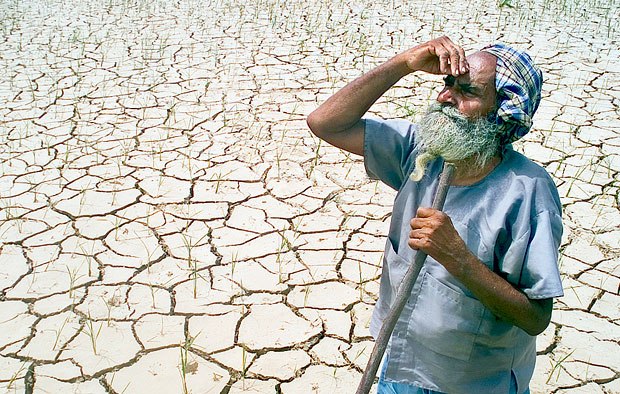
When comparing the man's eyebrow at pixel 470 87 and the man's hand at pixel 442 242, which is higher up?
the man's eyebrow at pixel 470 87

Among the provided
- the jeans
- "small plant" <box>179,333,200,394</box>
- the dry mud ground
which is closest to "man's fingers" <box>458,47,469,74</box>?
the jeans

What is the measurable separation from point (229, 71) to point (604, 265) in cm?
365

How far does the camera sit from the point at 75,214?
3645 mm

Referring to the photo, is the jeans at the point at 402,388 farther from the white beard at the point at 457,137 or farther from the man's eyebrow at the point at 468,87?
the man's eyebrow at the point at 468,87

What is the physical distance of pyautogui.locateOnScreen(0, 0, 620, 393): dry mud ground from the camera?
2.65m

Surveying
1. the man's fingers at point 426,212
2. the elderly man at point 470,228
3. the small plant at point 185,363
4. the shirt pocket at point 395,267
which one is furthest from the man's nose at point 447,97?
the small plant at point 185,363

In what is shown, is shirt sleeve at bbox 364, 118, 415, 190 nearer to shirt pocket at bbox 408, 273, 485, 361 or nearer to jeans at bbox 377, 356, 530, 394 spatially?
shirt pocket at bbox 408, 273, 485, 361

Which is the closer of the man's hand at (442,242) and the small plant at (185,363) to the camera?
the man's hand at (442,242)

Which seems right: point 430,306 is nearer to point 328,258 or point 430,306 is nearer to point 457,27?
point 328,258

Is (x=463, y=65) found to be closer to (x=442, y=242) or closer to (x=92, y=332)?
(x=442, y=242)

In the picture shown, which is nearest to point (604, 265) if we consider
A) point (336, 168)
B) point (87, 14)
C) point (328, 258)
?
point (328, 258)

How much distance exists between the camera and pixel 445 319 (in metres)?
1.63

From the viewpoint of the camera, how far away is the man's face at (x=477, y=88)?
157 cm

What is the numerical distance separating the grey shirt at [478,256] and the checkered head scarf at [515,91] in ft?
0.30
